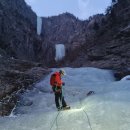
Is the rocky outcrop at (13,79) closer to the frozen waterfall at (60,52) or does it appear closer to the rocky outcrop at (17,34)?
the rocky outcrop at (17,34)

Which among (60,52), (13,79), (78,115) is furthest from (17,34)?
(78,115)

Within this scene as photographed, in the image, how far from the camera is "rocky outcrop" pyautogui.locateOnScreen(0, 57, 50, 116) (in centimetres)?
1624

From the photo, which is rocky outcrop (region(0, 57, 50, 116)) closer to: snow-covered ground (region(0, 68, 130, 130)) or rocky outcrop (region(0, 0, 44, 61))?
snow-covered ground (region(0, 68, 130, 130))

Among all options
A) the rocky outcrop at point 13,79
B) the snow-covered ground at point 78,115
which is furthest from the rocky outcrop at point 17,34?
the snow-covered ground at point 78,115

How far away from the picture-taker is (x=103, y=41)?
35906 mm

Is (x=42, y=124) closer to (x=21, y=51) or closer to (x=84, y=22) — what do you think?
(x=21, y=51)

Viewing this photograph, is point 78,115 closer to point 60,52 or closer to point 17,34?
point 17,34

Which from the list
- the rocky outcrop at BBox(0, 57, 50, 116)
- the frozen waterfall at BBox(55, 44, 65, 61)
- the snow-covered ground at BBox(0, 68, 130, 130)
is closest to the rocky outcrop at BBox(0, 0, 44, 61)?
the frozen waterfall at BBox(55, 44, 65, 61)

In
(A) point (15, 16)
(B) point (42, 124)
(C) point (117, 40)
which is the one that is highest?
(A) point (15, 16)

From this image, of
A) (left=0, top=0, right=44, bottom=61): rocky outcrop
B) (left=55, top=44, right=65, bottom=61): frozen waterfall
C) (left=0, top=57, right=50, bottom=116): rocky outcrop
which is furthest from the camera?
(left=55, top=44, right=65, bottom=61): frozen waterfall

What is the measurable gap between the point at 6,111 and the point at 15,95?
252 cm

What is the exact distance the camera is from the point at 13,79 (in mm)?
20469

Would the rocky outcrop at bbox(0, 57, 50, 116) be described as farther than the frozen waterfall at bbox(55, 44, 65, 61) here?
No

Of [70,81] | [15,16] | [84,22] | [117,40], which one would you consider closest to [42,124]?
[70,81]
